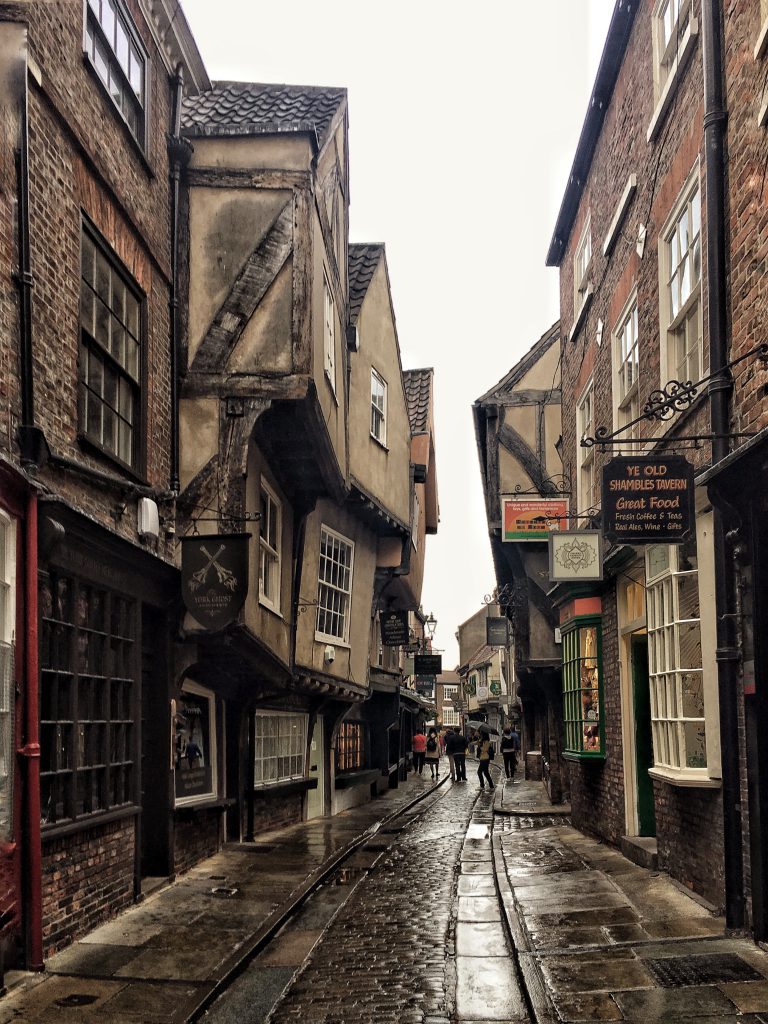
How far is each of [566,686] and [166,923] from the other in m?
8.53

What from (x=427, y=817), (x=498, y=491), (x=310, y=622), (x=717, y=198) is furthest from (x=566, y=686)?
(x=717, y=198)

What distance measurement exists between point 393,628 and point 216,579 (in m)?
16.8

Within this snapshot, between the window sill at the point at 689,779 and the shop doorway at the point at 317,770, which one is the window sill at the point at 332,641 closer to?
the shop doorway at the point at 317,770

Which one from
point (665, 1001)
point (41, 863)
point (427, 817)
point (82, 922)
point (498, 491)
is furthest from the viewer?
point (498, 491)

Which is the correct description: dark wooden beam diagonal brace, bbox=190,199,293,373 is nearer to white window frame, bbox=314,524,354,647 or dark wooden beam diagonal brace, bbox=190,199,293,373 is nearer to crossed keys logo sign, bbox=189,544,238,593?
crossed keys logo sign, bbox=189,544,238,593

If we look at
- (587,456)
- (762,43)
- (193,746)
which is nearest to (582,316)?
(587,456)

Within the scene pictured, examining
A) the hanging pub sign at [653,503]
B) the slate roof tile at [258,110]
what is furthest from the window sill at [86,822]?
the slate roof tile at [258,110]

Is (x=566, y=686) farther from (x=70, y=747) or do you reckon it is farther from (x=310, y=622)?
(x=70, y=747)

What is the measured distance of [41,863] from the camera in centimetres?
753

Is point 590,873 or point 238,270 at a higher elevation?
point 238,270

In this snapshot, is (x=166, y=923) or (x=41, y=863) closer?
(x=41, y=863)

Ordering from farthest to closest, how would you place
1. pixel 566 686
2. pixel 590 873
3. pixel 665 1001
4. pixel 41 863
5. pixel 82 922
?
pixel 566 686 → pixel 590 873 → pixel 82 922 → pixel 41 863 → pixel 665 1001

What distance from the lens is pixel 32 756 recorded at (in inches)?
285

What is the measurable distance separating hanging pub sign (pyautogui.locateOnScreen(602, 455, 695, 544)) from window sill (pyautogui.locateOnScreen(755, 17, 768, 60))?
3085mm
